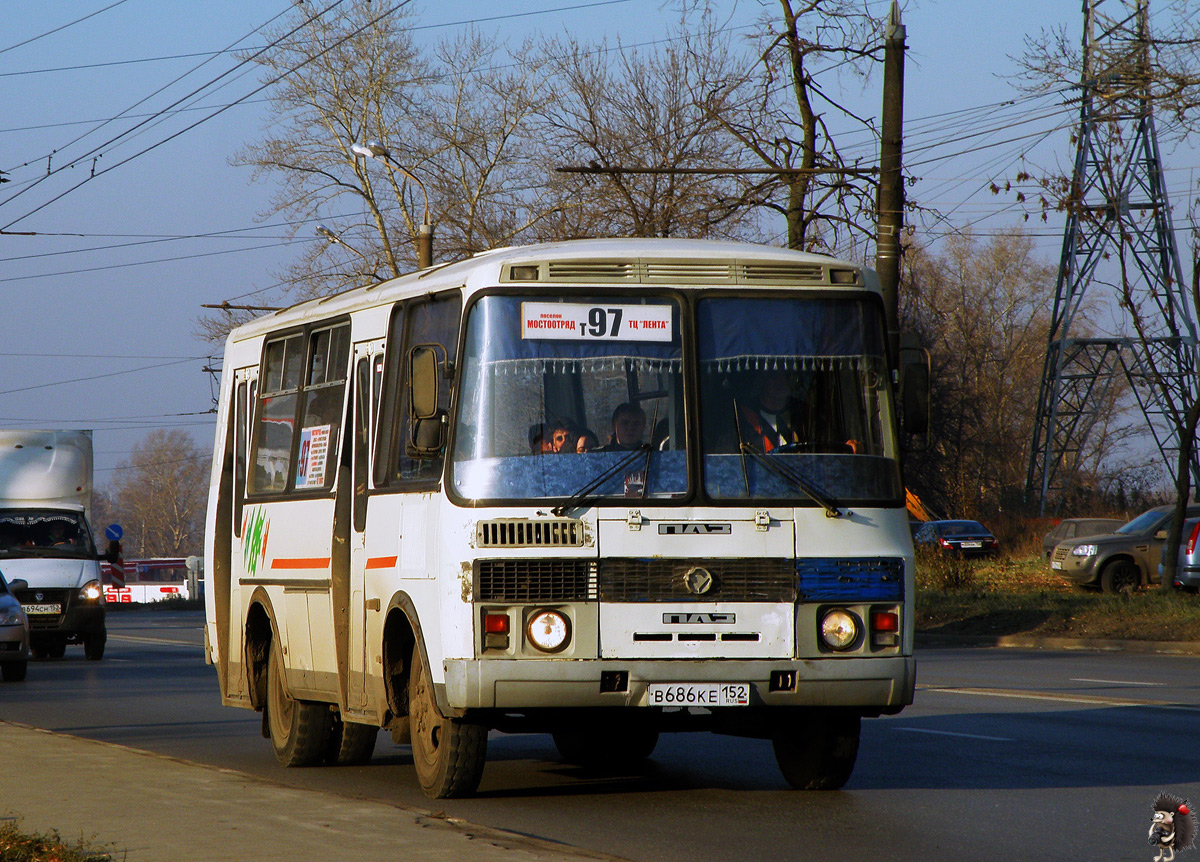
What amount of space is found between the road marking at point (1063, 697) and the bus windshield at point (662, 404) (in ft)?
22.1

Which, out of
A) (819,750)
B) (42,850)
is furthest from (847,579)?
(42,850)

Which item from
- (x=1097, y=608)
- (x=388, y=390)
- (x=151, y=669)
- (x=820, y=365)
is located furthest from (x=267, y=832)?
(x=1097, y=608)

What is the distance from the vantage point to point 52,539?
2650 centimetres

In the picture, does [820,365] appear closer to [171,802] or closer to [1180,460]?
[171,802]

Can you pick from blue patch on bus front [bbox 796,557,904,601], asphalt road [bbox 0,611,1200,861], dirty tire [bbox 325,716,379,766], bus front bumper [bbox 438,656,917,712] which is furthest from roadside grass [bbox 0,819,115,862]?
dirty tire [bbox 325,716,379,766]

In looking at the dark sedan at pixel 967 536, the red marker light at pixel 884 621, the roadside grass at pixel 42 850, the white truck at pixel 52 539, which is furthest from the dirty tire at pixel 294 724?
the dark sedan at pixel 967 536

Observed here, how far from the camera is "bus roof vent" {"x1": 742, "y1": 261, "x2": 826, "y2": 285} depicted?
912 centimetres

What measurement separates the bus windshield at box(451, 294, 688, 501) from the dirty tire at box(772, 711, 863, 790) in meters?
1.78

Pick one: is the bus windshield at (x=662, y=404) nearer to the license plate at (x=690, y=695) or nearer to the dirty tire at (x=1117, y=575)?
the license plate at (x=690, y=695)

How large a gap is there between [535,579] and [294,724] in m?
3.42

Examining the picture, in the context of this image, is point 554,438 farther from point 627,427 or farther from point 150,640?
Answer: point 150,640

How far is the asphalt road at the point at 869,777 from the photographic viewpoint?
8070 millimetres

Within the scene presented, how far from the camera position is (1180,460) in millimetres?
27281

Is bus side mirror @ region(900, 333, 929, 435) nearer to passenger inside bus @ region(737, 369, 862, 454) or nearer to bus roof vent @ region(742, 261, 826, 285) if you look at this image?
passenger inside bus @ region(737, 369, 862, 454)
